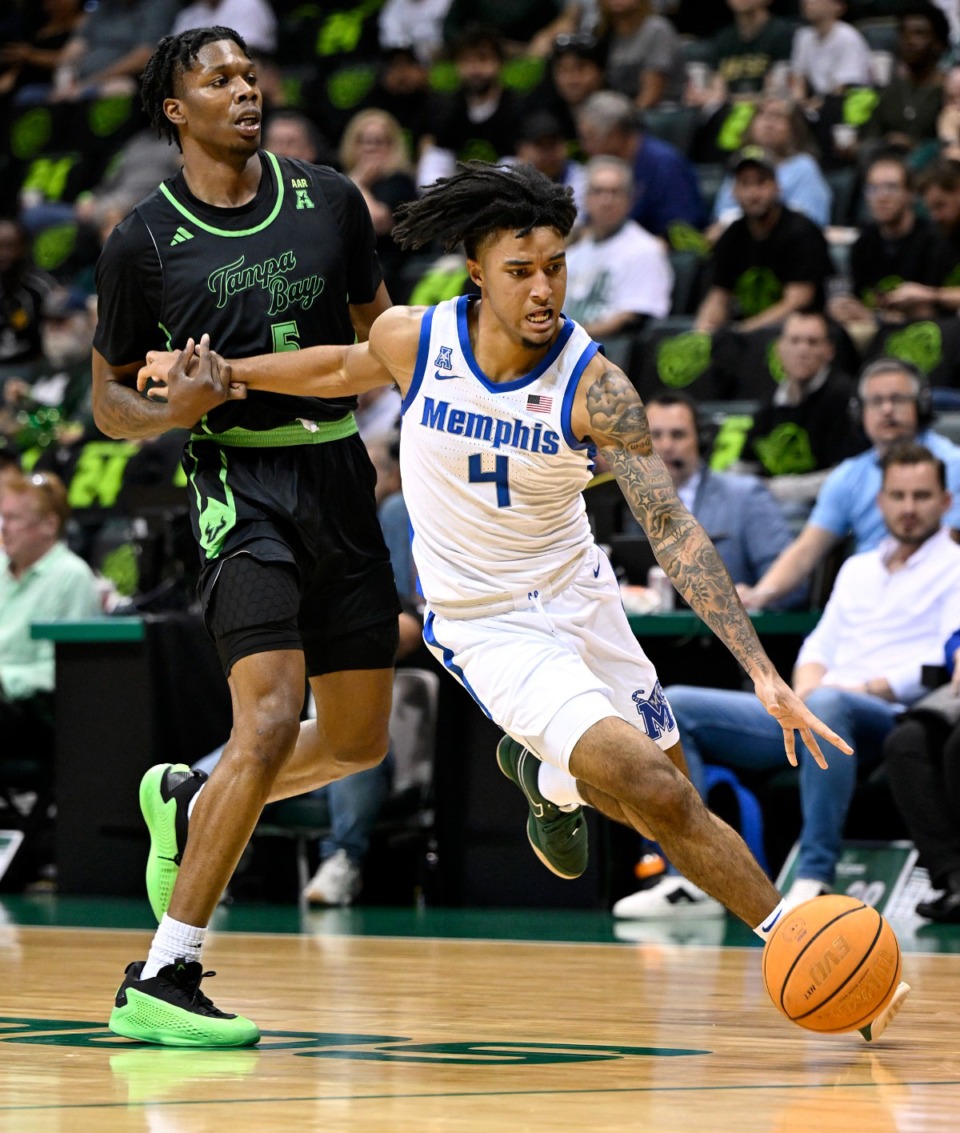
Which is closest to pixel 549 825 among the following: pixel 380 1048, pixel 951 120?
pixel 380 1048

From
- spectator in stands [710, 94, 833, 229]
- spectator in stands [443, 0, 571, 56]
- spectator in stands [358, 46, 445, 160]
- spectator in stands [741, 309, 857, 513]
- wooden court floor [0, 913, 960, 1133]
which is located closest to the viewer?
wooden court floor [0, 913, 960, 1133]

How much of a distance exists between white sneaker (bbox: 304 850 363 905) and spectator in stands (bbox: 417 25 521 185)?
5.47m

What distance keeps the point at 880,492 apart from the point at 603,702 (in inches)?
143

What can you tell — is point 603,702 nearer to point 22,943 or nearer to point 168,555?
point 22,943

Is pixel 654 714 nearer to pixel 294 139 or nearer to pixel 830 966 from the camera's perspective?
pixel 830 966

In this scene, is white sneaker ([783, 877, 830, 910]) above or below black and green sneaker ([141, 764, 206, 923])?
below

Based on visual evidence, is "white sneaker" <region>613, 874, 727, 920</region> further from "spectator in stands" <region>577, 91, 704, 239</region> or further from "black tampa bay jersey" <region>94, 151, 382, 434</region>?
"spectator in stands" <region>577, 91, 704, 239</region>

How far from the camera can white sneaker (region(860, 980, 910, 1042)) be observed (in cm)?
402

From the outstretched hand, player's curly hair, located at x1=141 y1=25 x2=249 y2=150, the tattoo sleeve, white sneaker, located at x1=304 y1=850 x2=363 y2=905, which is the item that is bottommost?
white sneaker, located at x1=304 y1=850 x2=363 y2=905

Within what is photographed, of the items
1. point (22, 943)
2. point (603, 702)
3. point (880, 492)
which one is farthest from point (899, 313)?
point (603, 702)

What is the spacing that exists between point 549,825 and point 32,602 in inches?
193

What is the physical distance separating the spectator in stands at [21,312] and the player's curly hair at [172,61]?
27.9 ft

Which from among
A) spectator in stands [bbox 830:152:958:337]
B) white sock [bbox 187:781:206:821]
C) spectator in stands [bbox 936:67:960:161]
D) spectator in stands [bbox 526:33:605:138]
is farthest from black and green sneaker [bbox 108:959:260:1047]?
spectator in stands [bbox 526:33:605:138]

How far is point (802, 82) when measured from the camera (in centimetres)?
1184
